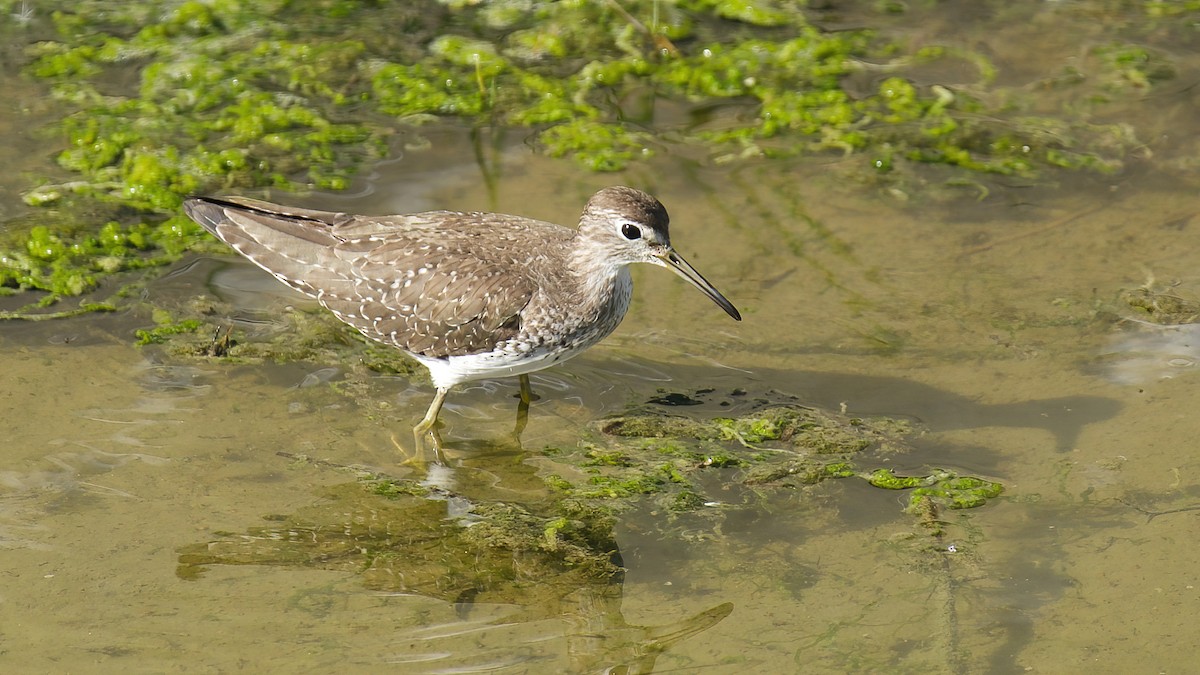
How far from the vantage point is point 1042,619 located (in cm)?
522

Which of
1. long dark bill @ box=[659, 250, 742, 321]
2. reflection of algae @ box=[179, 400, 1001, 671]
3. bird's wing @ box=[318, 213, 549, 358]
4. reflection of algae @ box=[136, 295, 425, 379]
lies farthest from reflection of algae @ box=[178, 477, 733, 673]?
long dark bill @ box=[659, 250, 742, 321]

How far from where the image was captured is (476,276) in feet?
20.4

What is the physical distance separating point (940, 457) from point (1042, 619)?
1.17 metres

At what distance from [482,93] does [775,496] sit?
4160 millimetres

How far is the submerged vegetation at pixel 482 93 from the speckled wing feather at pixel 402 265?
3.93 feet

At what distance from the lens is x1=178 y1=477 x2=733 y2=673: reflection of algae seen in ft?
17.2

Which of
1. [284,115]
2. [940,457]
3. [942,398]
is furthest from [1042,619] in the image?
[284,115]

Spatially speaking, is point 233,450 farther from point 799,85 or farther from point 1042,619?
point 799,85

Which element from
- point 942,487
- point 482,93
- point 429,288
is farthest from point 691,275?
point 482,93

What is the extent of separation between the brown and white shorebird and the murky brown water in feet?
1.70

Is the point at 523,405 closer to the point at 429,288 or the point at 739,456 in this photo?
the point at 429,288

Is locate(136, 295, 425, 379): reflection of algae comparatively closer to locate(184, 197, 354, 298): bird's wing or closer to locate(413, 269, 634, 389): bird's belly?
locate(184, 197, 354, 298): bird's wing

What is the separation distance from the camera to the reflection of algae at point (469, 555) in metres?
5.25

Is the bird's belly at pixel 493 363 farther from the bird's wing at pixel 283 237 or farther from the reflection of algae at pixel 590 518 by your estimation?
the bird's wing at pixel 283 237
